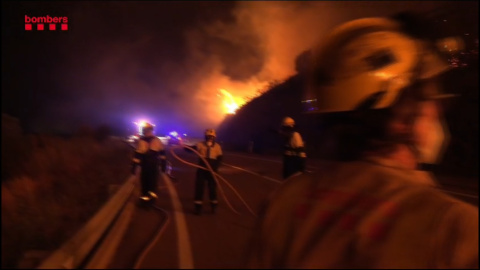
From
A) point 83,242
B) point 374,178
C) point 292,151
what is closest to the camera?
point 374,178

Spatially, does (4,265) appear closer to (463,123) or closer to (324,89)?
(324,89)

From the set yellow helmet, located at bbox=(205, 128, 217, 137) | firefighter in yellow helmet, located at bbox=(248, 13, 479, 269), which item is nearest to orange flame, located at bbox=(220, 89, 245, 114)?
yellow helmet, located at bbox=(205, 128, 217, 137)

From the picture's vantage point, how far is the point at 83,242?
498 cm

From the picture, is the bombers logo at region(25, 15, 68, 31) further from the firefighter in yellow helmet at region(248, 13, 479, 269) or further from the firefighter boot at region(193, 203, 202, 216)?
the firefighter in yellow helmet at region(248, 13, 479, 269)

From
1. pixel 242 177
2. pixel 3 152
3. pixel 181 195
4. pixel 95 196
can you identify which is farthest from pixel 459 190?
pixel 3 152

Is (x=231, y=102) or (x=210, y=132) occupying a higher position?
(x=231, y=102)

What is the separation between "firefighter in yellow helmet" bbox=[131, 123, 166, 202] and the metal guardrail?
87.2 inches

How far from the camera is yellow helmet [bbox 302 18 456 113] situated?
132 centimetres

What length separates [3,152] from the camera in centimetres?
1642

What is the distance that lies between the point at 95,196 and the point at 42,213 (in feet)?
8.72

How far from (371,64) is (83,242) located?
4410 mm

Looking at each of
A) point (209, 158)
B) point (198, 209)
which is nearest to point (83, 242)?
point (198, 209)

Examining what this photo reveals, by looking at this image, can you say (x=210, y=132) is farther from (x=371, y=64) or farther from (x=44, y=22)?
(x=371, y=64)

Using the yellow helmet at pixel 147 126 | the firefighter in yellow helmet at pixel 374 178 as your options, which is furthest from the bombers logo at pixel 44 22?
the firefighter in yellow helmet at pixel 374 178
